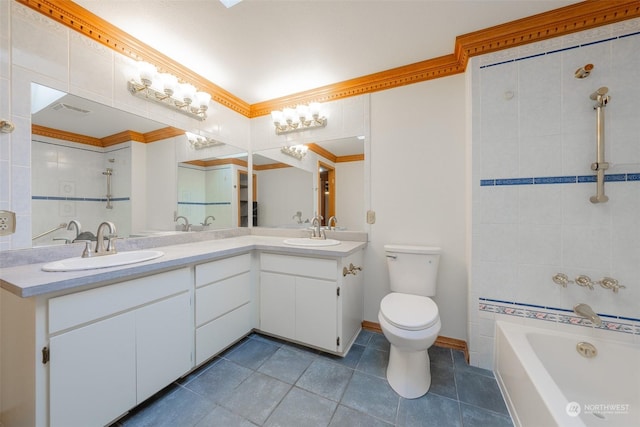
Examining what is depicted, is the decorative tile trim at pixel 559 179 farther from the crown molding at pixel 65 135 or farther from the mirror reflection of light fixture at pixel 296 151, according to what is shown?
the crown molding at pixel 65 135

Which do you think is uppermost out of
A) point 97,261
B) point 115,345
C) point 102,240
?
point 102,240

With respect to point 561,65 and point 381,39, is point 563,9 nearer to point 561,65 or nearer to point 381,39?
point 561,65

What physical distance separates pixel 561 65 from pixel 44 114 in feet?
9.81

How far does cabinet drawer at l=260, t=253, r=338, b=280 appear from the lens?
167 centimetres

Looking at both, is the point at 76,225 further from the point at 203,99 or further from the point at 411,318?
the point at 411,318

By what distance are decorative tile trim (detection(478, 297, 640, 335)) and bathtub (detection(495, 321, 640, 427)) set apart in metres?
0.08

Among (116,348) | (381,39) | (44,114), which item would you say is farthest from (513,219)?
(44,114)

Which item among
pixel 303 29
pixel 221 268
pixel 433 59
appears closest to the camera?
pixel 303 29

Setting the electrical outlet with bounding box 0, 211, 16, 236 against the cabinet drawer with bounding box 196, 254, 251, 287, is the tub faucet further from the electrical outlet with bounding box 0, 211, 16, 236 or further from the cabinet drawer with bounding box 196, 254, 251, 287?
the cabinet drawer with bounding box 196, 254, 251, 287

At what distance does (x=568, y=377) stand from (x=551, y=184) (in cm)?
111

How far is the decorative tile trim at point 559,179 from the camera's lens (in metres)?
1.29

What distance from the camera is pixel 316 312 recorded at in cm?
172

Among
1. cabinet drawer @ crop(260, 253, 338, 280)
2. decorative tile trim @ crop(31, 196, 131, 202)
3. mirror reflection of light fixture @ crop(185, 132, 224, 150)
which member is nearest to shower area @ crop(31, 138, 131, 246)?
decorative tile trim @ crop(31, 196, 131, 202)

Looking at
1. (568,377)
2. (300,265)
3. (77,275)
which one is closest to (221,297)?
(300,265)
